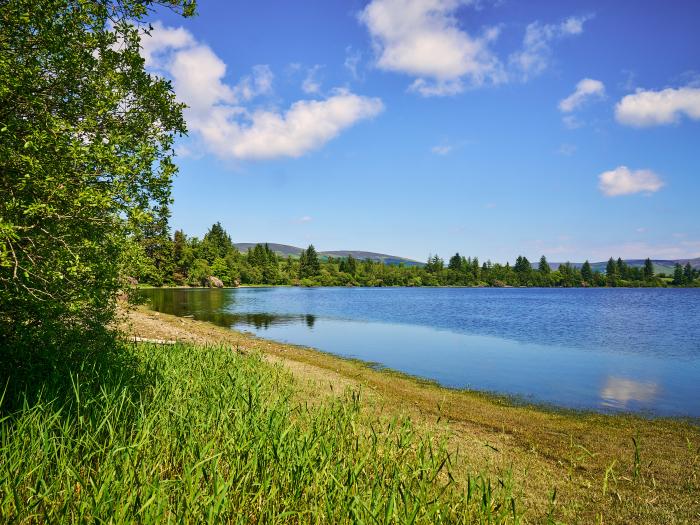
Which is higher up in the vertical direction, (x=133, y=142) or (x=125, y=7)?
(x=125, y=7)

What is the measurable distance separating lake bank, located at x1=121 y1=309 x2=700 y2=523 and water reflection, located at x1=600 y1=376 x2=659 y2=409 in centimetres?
213

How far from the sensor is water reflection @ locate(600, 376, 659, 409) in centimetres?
1641

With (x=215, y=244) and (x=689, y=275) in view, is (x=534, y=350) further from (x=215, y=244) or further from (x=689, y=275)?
(x=689, y=275)

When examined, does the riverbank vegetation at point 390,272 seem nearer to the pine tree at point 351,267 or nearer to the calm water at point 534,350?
the pine tree at point 351,267

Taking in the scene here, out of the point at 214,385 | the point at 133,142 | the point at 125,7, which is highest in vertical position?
the point at 125,7

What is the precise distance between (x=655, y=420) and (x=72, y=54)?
1949cm

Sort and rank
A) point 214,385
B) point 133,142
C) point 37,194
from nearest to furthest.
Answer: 1. point 37,194
2. point 133,142
3. point 214,385

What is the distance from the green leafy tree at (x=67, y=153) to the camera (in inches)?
245

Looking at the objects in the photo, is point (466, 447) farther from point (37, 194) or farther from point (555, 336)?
point (555, 336)

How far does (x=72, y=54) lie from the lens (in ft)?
23.4

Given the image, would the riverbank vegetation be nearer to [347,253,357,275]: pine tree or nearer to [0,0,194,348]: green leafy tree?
[347,253,357,275]: pine tree

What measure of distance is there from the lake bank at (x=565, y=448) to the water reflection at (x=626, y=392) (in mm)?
2132

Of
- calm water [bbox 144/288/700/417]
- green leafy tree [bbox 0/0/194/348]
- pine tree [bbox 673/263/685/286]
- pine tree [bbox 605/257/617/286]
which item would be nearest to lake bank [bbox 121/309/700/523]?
calm water [bbox 144/288/700/417]

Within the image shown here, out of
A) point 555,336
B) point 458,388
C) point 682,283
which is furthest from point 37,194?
point 682,283
